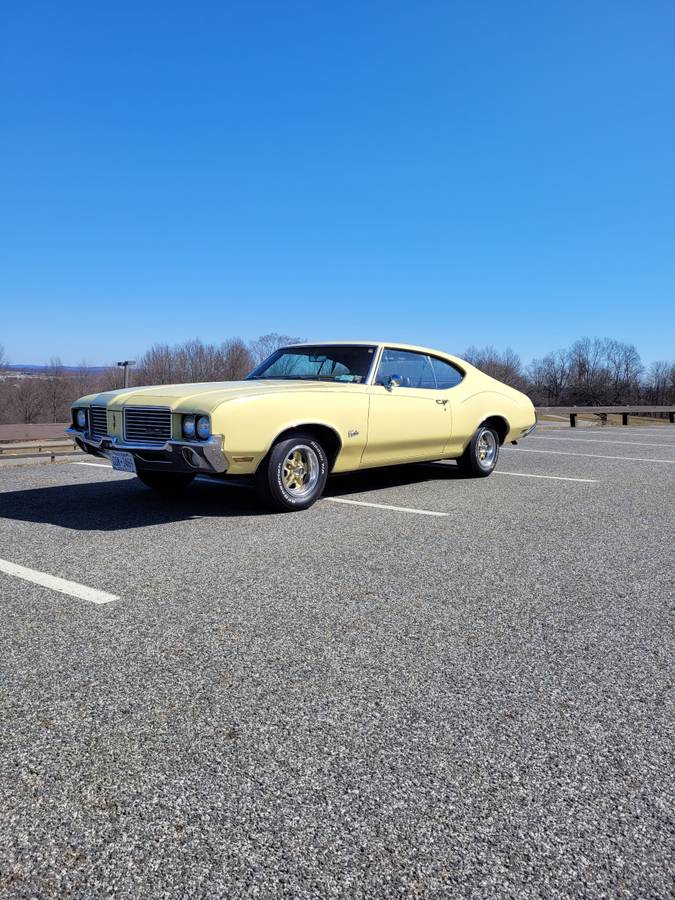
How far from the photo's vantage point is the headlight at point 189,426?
5.14 metres

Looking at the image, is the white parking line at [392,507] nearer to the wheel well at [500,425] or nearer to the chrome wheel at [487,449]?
the chrome wheel at [487,449]

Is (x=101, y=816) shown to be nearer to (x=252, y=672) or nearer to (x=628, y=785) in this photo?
(x=252, y=672)

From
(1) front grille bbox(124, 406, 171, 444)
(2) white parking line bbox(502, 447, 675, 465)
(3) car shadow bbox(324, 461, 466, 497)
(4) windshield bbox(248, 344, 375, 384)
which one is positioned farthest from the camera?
(2) white parking line bbox(502, 447, 675, 465)

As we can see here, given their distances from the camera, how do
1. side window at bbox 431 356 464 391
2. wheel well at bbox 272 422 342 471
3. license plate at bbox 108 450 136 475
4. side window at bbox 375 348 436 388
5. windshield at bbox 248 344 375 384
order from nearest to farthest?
license plate at bbox 108 450 136 475 → wheel well at bbox 272 422 342 471 → windshield at bbox 248 344 375 384 → side window at bbox 375 348 436 388 → side window at bbox 431 356 464 391

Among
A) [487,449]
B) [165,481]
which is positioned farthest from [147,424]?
[487,449]

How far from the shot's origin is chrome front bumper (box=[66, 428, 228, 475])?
504 centimetres

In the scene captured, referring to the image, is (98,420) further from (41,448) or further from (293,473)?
(41,448)

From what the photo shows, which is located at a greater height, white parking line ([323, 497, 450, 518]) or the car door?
the car door

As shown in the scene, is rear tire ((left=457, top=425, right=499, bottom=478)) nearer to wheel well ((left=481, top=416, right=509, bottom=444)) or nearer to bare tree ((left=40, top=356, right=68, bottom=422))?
wheel well ((left=481, top=416, right=509, bottom=444))

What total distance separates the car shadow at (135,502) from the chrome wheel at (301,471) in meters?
0.31

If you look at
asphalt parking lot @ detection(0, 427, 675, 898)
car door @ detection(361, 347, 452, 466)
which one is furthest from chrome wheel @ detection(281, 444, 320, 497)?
asphalt parking lot @ detection(0, 427, 675, 898)

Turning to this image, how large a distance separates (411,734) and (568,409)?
20.0 metres

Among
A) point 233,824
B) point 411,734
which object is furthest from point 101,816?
point 411,734

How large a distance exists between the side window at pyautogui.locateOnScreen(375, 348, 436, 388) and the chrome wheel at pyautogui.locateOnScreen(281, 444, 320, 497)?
1175 millimetres
